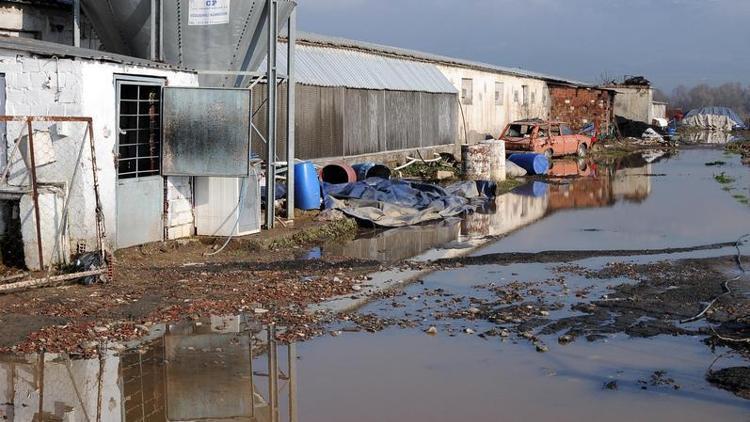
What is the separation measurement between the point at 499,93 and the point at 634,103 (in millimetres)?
22613

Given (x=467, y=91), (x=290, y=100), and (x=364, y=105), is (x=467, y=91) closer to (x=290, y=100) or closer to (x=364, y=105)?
(x=364, y=105)

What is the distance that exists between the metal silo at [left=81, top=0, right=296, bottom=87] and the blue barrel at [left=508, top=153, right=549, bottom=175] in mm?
17461

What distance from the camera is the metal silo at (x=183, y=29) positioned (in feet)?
45.8

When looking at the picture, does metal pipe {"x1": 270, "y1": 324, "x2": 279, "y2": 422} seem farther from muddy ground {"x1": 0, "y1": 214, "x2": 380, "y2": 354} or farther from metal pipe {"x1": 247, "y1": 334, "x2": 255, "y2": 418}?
muddy ground {"x1": 0, "y1": 214, "x2": 380, "y2": 354}

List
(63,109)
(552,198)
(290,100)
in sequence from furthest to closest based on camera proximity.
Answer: (552,198) < (290,100) < (63,109)

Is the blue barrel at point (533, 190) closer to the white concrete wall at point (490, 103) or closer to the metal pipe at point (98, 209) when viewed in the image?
the white concrete wall at point (490, 103)

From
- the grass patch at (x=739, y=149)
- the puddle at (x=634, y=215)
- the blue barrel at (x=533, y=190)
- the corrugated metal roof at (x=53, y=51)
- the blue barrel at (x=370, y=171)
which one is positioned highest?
the corrugated metal roof at (x=53, y=51)

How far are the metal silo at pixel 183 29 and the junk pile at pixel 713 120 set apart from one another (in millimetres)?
77925

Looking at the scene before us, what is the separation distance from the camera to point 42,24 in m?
15.3

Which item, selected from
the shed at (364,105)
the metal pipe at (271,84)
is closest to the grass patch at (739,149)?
the shed at (364,105)

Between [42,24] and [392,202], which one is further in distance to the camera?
[392,202]

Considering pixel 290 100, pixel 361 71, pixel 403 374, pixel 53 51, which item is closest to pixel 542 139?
pixel 361 71

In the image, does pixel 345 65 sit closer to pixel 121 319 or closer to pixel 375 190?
pixel 375 190

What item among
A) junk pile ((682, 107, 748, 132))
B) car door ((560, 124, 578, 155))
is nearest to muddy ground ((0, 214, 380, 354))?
car door ((560, 124, 578, 155))
